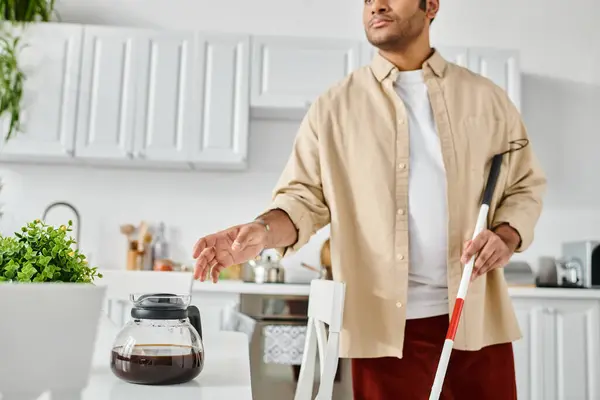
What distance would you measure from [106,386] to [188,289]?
105 centimetres

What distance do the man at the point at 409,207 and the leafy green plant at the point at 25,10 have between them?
2405 mm

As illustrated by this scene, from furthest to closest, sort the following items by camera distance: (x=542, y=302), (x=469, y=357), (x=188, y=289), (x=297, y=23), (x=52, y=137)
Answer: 1. (x=297, y=23)
2. (x=52, y=137)
3. (x=542, y=302)
4. (x=188, y=289)
5. (x=469, y=357)

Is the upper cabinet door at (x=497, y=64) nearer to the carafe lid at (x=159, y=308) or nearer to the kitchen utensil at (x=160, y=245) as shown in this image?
the kitchen utensil at (x=160, y=245)

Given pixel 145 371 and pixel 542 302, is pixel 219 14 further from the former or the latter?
pixel 145 371

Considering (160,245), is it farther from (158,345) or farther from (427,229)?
(158,345)

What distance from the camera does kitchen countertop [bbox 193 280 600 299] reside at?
2.90 m

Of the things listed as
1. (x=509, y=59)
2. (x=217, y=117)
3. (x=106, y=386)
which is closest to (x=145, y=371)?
(x=106, y=386)

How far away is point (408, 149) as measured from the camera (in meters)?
1.62

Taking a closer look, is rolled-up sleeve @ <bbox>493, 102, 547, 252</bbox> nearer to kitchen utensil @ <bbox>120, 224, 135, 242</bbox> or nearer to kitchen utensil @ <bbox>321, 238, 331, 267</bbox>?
kitchen utensil @ <bbox>321, 238, 331, 267</bbox>

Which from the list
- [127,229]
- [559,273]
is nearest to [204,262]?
[127,229]

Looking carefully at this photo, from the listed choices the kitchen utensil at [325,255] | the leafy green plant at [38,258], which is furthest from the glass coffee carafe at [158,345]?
the kitchen utensil at [325,255]

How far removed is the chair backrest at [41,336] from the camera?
29 cm

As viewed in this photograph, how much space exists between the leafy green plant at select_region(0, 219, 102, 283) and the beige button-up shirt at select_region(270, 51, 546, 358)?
29.1 inches

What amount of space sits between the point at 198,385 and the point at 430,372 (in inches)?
33.3
